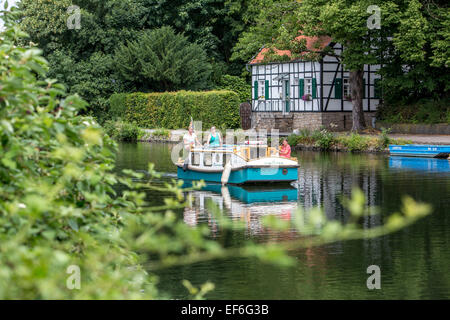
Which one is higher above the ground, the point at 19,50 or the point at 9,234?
the point at 19,50

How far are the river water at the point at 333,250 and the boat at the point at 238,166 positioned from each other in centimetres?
46

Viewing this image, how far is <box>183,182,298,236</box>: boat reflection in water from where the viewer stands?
17.3 metres

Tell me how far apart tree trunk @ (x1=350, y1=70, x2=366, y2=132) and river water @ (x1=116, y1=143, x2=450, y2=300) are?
52.0 ft

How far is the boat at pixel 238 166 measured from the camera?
2444 cm

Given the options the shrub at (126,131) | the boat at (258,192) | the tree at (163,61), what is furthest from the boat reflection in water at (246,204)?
the tree at (163,61)

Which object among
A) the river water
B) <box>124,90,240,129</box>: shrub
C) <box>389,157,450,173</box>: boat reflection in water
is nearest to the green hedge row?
<box>124,90,240,129</box>: shrub

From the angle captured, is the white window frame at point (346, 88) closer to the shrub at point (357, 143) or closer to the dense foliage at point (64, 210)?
the shrub at point (357, 143)

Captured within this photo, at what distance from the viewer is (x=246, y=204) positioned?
66.5ft

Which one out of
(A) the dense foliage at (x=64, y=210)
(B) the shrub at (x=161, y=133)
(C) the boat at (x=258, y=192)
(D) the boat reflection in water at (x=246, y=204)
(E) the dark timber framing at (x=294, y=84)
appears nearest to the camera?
(A) the dense foliage at (x=64, y=210)

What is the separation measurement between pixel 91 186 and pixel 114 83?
180 feet

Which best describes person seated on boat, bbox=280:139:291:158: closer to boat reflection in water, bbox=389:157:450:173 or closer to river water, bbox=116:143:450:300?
river water, bbox=116:143:450:300

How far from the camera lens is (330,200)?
2056 centimetres
